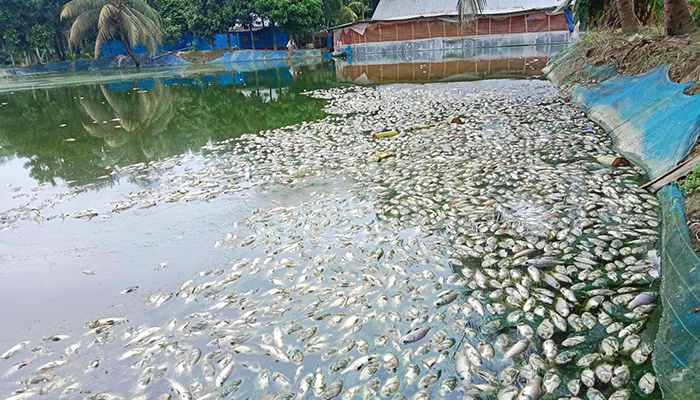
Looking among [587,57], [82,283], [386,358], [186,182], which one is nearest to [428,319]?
[386,358]

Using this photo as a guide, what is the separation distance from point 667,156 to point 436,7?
111ft

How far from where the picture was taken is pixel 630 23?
11.7 meters

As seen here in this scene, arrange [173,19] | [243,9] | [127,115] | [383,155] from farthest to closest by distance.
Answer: [173,19]
[243,9]
[127,115]
[383,155]

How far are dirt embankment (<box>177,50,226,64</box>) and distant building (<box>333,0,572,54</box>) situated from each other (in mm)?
12362

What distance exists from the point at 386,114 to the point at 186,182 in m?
5.49

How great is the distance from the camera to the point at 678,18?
8.70m

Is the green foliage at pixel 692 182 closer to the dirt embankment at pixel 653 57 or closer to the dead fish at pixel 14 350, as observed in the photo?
the dirt embankment at pixel 653 57

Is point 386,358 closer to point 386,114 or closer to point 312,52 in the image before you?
point 386,114

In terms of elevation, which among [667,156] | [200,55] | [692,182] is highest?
[200,55]

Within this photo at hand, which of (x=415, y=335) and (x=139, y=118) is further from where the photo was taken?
(x=139, y=118)

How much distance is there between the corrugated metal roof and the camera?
105 feet

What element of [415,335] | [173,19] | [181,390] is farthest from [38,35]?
[415,335]

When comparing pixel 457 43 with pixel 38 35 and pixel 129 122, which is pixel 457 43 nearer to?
pixel 129 122

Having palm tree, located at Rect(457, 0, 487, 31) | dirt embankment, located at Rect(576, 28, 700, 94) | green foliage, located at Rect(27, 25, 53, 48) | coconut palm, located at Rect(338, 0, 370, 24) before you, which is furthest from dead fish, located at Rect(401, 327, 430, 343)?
green foliage, located at Rect(27, 25, 53, 48)
